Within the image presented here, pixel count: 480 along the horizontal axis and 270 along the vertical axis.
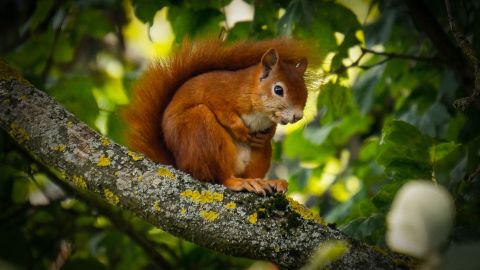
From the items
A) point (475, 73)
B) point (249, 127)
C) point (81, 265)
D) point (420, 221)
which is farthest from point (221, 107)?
point (420, 221)

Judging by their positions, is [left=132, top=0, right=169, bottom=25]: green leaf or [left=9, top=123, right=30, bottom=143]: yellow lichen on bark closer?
[left=9, top=123, right=30, bottom=143]: yellow lichen on bark

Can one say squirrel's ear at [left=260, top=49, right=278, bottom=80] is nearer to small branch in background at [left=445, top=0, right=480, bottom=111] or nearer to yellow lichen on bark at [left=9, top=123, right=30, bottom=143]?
small branch in background at [left=445, top=0, right=480, bottom=111]

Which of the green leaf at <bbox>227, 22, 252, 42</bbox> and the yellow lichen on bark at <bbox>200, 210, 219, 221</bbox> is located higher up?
the green leaf at <bbox>227, 22, 252, 42</bbox>

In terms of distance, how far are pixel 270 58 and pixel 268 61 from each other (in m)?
0.02

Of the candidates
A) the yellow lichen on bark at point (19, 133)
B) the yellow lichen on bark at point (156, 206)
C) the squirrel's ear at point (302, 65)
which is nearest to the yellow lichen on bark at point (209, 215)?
the yellow lichen on bark at point (156, 206)

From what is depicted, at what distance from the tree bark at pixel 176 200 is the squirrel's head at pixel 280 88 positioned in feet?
2.51

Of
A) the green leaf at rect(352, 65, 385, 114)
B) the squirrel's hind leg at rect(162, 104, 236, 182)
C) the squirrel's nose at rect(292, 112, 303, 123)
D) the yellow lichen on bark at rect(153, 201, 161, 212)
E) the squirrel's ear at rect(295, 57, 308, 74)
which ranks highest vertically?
the green leaf at rect(352, 65, 385, 114)

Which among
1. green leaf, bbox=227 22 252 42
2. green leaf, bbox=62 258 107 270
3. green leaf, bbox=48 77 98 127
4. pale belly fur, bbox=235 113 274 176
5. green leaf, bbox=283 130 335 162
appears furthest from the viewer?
green leaf, bbox=283 130 335 162

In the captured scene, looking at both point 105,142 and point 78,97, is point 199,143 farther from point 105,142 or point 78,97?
point 78,97

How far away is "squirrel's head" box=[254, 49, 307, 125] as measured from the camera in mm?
2332

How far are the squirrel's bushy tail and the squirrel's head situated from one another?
0.05 metres

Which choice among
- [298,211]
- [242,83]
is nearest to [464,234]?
[298,211]

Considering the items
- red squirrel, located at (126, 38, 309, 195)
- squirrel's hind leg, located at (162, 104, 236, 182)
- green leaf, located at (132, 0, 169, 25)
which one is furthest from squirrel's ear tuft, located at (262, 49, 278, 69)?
green leaf, located at (132, 0, 169, 25)

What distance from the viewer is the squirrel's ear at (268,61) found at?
2.33 metres
